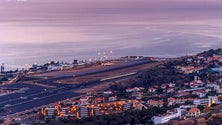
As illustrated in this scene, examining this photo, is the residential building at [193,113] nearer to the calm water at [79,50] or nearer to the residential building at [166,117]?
the residential building at [166,117]

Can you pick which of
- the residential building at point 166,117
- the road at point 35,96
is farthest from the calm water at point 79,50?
the residential building at point 166,117

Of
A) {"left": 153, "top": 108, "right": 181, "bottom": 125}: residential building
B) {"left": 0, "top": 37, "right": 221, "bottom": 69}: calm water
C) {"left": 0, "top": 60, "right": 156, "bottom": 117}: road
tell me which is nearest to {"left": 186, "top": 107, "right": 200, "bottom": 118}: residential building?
{"left": 153, "top": 108, "right": 181, "bottom": 125}: residential building

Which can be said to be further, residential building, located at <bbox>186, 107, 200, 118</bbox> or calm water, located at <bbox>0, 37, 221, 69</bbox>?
calm water, located at <bbox>0, 37, 221, 69</bbox>

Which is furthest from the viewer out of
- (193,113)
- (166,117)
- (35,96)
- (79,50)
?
(79,50)

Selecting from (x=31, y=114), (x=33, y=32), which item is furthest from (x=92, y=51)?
(x=31, y=114)

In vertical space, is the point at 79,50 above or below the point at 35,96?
above

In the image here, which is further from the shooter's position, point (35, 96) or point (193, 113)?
point (35, 96)

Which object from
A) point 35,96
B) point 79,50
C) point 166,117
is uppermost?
point 79,50

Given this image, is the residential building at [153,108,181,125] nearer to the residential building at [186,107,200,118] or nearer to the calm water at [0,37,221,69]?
the residential building at [186,107,200,118]

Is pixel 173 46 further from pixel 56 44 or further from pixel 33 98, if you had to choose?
pixel 33 98

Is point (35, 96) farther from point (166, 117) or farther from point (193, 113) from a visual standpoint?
point (193, 113)

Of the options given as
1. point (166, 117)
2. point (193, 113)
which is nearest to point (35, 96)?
point (166, 117)
